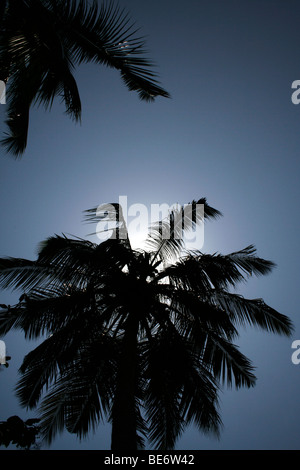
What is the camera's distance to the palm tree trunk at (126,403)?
5.45m

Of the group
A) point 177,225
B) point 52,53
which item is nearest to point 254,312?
point 177,225

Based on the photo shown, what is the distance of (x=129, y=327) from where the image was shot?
273 inches

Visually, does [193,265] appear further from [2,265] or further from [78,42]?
[78,42]

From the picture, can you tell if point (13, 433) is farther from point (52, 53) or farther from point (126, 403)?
point (52, 53)

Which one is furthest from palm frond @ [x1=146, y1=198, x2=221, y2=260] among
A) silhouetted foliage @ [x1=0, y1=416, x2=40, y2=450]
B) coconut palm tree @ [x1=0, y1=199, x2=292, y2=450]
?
silhouetted foliage @ [x1=0, y1=416, x2=40, y2=450]

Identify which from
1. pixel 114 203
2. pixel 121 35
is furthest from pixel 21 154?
pixel 121 35

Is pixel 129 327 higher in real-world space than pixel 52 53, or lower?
lower

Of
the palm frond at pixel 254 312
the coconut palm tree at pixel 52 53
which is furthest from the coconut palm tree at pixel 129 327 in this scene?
the coconut palm tree at pixel 52 53

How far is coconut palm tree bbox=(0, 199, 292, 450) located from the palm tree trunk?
2.6 inches

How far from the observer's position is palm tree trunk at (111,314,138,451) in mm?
5449

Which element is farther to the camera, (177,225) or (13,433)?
(177,225)

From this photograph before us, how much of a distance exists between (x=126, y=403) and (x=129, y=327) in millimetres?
1531

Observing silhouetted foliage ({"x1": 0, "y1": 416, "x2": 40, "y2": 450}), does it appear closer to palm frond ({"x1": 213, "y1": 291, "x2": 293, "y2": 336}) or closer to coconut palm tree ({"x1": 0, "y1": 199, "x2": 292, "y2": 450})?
coconut palm tree ({"x1": 0, "y1": 199, "x2": 292, "y2": 450})
